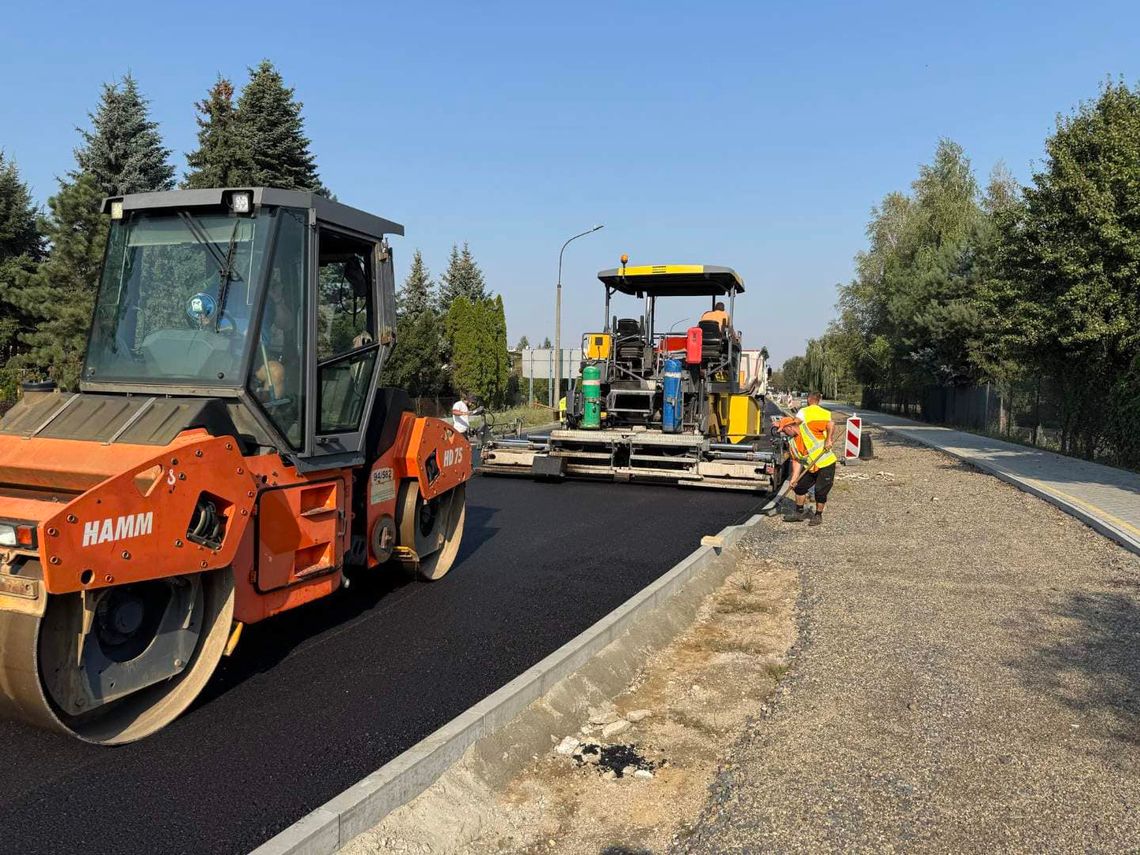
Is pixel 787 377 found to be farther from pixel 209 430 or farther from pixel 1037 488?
pixel 209 430

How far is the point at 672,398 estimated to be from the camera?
12.4 m

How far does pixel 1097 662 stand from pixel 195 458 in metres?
5.04

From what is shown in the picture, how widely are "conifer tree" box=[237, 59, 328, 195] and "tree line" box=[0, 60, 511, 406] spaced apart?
0.03m

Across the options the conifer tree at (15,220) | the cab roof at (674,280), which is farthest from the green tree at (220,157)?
the cab roof at (674,280)

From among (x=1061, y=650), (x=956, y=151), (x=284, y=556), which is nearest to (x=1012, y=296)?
(x=1061, y=650)

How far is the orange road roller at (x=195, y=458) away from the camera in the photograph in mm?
3352

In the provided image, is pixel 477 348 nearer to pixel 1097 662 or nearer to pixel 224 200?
pixel 224 200

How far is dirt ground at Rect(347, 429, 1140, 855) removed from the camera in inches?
126

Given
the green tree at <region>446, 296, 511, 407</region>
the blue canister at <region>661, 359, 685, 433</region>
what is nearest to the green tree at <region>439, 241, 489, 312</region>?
the green tree at <region>446, 296, 511, 407</region>

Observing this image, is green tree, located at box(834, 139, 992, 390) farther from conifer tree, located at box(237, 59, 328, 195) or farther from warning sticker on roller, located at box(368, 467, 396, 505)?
conifer tree, located at box(237, 59, 328, 195)

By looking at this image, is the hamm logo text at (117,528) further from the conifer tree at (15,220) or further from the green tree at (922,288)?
the conifer tree at (15,220)

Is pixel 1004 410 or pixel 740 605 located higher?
pixel 1004 410

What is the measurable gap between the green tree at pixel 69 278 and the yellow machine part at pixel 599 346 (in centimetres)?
1663

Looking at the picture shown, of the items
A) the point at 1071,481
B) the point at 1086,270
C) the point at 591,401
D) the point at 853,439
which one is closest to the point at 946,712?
the point at 591,401
